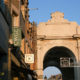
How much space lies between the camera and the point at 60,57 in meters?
53.7

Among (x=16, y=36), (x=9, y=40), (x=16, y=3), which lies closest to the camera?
(x=9, y=40)

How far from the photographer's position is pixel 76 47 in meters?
44.9

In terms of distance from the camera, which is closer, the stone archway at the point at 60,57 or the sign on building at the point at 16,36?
the sign on building at the point at 16,36

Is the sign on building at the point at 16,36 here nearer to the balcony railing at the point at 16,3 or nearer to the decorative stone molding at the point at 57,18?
the balcony railing at the point at 16,3

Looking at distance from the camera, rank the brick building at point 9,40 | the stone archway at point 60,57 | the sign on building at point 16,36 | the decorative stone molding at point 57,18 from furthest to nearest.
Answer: the stone archway at point 60,57 → the decorative stone molding at point 57,18 → the sign on building at point 16,36 → the brick building at point 9,40

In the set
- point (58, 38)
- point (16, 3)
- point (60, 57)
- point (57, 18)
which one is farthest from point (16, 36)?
point (60, 57)

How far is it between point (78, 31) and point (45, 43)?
5286mm

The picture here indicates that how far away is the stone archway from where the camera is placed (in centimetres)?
4692

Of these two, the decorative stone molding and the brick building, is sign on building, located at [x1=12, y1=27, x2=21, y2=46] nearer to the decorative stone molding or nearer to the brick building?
the brick building

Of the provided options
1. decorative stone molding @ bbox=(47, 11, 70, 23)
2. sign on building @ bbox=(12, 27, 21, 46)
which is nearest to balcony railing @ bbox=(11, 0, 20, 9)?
sign on building @ bbox=(12, 27, 21, 46)

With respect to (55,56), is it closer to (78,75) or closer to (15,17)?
(78,75)

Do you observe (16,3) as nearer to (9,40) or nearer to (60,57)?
(9,40)

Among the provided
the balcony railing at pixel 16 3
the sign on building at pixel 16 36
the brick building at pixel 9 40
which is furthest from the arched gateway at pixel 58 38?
the sign on building at pixel 16 36

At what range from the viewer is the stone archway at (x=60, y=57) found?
46922 millimetres
